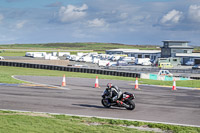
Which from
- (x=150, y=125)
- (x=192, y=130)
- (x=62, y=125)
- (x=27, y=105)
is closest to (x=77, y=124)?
(x=62, y=125)

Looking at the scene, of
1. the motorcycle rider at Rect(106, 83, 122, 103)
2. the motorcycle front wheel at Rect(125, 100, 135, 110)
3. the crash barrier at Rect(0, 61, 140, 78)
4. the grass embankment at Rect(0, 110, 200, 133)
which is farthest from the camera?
the crash barrier at Rect(0, 61, 140, 78)

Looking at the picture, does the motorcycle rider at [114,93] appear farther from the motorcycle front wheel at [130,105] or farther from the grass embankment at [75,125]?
the grass embankment at [75,125]

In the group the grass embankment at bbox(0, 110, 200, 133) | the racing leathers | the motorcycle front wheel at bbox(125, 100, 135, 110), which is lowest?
the grass embankment at bbox(0, 110, 200, 133)

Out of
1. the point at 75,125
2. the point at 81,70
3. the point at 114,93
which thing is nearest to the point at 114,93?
the point at 114,93

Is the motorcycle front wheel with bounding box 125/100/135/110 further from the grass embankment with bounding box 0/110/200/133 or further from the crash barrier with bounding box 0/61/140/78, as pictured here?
the crash barrier with bounding box 0/61/140/78

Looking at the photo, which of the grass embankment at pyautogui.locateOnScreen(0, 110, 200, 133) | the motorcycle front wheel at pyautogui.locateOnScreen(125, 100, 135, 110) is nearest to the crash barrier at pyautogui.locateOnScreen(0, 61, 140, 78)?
the motorcycle front wheel at pyautogui.locateOnScreen(125, 100, 135, 110)

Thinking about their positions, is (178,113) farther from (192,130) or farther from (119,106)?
(192,130)

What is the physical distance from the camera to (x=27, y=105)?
18219 mm

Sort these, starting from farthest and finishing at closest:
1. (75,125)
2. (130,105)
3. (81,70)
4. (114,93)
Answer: (81,70)
(114,93)
(130,105)
(75,125)

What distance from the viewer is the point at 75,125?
497 inches

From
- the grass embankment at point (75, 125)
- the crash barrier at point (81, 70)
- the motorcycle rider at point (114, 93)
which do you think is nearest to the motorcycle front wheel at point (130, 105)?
the motorcycle rider at point (114, 93)

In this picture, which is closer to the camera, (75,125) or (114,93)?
(75,125)

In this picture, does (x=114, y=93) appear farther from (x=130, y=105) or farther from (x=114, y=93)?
(x=130, y=105)

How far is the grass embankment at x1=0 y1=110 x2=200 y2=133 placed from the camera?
11609 mm
